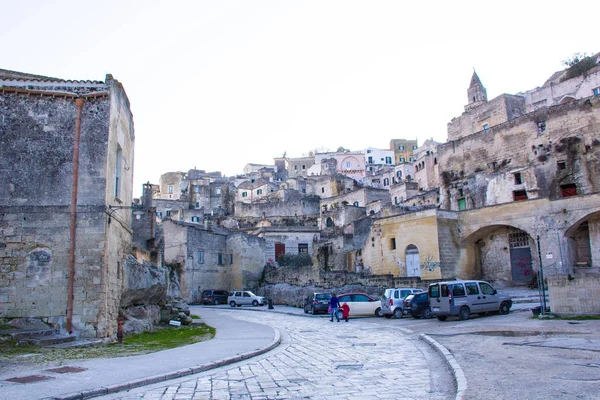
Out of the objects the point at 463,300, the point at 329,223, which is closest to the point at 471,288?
the point at 463,300

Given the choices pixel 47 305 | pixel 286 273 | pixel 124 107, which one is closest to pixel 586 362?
pixel 47 305

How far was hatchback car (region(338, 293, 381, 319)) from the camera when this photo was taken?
24875 mm

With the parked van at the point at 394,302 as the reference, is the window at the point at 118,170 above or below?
above

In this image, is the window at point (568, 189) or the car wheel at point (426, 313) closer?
the car wheel at point (426, 313)

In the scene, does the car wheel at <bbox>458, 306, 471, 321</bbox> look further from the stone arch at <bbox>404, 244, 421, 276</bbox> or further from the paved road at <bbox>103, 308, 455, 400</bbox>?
the stone arch at <bbox>404, 244, 421, 276</bbox>

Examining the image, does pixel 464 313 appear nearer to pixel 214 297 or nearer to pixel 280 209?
pixel 214 297

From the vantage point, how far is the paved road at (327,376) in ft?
25.5

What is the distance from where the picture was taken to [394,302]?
76.8ft

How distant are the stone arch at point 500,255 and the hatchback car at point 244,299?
14.3 metres

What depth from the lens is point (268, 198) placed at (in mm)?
76438

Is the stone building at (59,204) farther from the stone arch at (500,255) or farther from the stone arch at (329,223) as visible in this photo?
the stone arch at (329,223)

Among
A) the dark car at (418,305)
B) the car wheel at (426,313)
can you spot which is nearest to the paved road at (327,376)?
the car wheel at (426,313)

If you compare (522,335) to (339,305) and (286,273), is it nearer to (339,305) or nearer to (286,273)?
(339,305)

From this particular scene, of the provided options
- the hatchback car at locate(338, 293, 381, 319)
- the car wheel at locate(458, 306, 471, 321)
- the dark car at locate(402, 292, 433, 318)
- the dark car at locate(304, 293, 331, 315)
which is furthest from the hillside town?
the dark car at locate(402, 292, 433, 318)
